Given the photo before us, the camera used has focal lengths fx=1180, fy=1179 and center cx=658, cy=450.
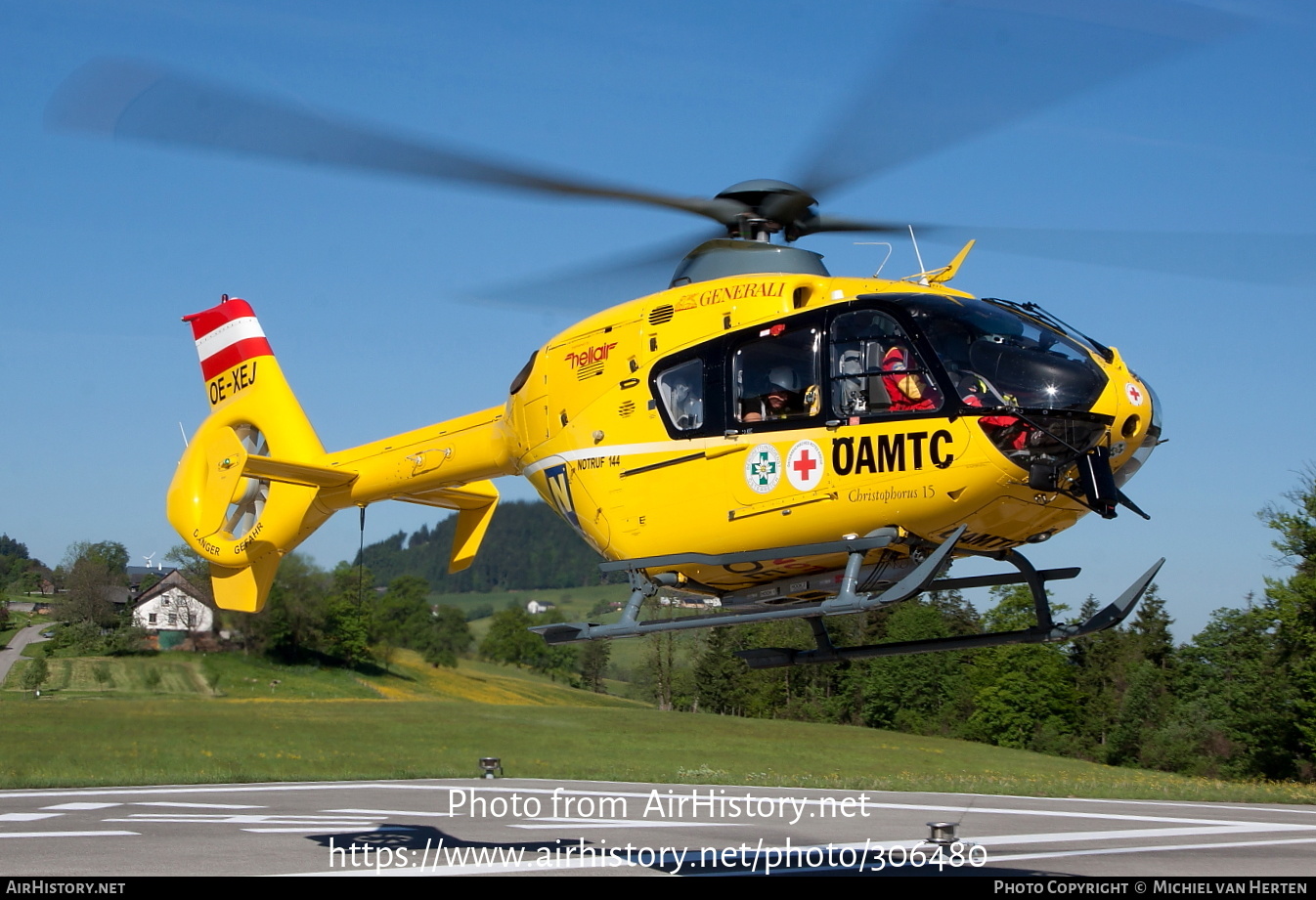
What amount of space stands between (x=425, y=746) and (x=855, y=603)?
117ft

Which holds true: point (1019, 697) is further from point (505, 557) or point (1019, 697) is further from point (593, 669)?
point (505, 557)

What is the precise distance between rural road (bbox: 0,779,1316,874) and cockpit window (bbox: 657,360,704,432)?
5.06 meters

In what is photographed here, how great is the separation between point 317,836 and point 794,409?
31.4ft

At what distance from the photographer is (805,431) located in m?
10.2

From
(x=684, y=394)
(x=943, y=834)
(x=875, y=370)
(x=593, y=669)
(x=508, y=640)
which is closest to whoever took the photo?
(x=875, y=370)

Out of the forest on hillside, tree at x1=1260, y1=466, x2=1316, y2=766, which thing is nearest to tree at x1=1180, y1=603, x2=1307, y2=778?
tree at x1=1260, y1=466, x2=1316, y2=766

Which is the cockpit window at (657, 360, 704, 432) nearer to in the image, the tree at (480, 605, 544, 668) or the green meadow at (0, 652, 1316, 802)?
the green meadow at (0, 652, 1316, 802)

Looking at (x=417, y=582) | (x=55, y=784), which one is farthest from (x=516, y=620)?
(x=55, y=784)

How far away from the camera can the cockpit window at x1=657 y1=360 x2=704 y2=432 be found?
36.1 ft

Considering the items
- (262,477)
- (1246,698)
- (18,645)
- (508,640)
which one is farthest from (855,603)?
(508,640)

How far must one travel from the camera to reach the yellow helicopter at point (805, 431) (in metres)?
9.63

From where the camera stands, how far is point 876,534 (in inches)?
398
